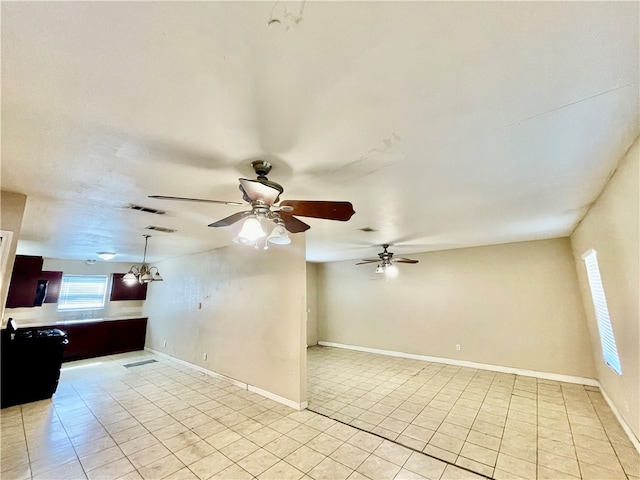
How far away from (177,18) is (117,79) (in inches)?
18.9

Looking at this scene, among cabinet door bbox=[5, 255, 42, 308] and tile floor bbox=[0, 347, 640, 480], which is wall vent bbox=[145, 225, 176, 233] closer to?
tile floor bbox=[0, 347, 640, 480]

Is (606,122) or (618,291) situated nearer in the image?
(606,122)

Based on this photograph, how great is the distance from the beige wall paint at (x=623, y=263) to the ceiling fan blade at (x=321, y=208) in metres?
1.91

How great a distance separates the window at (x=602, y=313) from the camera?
10.0 feet

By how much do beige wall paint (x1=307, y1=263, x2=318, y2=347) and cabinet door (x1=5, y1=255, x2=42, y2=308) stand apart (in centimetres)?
648

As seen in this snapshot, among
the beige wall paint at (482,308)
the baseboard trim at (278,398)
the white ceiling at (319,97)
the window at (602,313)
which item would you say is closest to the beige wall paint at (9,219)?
the white ceiling at (319,97)

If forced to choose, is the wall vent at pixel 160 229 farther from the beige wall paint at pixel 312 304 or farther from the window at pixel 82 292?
the window at pixel 82 292

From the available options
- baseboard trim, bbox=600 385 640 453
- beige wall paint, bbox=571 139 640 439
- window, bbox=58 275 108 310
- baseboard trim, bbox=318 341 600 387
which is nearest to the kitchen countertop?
window, bbox=58 275 108 310

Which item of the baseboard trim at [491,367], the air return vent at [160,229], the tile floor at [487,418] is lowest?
the tile floor at [487,418]

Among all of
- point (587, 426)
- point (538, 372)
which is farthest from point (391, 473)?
point (538, 372)

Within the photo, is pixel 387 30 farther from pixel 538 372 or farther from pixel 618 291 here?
pixel 538 372

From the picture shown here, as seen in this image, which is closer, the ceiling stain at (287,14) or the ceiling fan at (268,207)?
the ceiling stain at (287,14)

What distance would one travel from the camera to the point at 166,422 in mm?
3318

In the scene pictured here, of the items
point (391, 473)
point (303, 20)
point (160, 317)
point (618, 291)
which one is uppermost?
point (303, 20)
